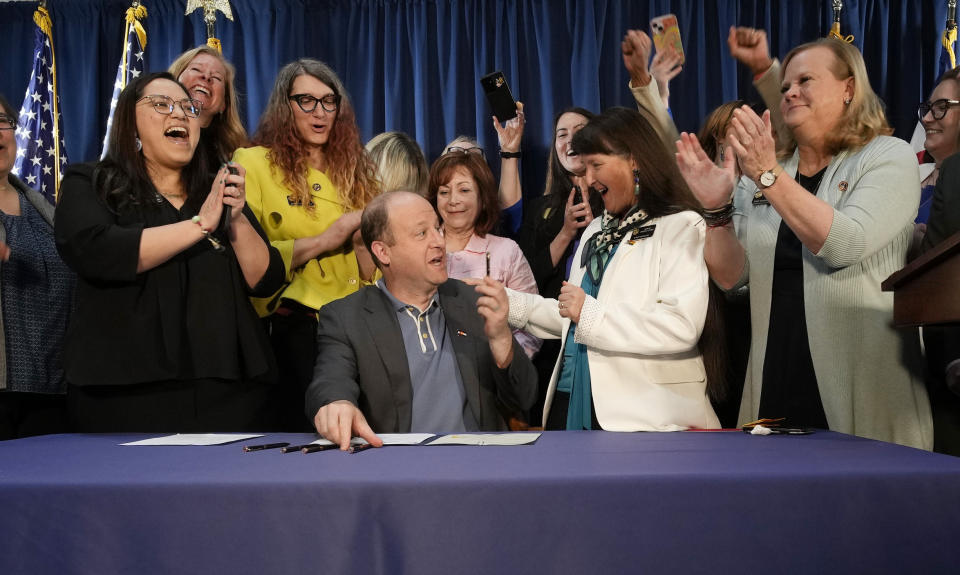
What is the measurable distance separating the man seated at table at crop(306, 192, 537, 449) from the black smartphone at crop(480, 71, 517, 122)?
127 cm

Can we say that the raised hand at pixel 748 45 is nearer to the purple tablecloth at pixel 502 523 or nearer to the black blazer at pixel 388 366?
the black blazer at pixel 388 366

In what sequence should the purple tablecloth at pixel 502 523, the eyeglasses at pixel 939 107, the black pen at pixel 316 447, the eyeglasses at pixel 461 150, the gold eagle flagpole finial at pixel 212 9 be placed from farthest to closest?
the gold eagle flagpole finial at pixel 212 9 < the eyeglasses at pixel 461 150 < the eyeglasses at pixel 939 107 < the black pen at pixel 316 447 < the purple tablecloth at pixel 502 523

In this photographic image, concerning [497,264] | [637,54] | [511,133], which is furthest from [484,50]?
[497,264]

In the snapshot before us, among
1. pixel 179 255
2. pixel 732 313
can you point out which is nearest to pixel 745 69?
pixel 732 313

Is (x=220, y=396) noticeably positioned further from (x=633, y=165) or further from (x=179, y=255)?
(x=633, y=165)

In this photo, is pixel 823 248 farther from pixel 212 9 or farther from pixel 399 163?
pixel 212 9

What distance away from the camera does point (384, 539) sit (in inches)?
53.4

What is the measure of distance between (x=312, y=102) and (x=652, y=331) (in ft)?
5.06

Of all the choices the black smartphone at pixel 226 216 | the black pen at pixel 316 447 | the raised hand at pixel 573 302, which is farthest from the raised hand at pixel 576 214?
the black pen at pixel 316 447

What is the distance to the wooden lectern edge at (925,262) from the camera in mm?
1589

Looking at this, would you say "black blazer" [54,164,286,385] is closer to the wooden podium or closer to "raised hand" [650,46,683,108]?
the wooden podium

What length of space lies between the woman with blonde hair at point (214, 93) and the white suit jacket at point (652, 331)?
5.47 ft

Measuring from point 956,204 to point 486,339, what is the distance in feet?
4.43

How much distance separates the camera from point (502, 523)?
1.34 metres
